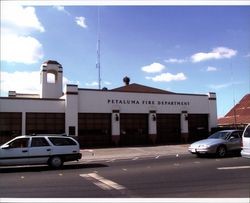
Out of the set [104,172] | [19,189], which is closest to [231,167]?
[104,172]

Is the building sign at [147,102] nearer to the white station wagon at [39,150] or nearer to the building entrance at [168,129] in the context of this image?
the building entrance at [168,129]

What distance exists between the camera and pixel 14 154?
57.2ft

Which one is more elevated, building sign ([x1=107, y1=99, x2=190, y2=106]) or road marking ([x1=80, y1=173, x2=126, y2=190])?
building sign ([x1=107, y1=99, x2=190, y2=106])

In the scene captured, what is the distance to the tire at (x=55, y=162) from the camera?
17938mm

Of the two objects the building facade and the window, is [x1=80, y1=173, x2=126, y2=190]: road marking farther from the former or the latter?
the building facade

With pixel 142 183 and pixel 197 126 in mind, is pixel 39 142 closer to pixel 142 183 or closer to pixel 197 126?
pixel 142 183

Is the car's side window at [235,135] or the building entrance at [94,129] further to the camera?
the building entrance at [94,129]

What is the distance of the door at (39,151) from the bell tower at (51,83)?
1941 cm

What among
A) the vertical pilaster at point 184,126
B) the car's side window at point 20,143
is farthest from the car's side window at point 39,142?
the vertical pilaster at point 184,126

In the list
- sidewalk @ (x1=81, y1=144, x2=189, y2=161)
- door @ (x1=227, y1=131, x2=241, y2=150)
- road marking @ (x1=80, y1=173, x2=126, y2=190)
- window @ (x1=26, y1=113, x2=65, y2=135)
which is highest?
window @ (x1=26, y1=113, x2=65, y2=135)

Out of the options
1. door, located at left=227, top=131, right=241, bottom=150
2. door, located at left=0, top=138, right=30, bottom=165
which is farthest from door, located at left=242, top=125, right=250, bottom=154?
door, located at left=0, top=138, right=30, bottom=165

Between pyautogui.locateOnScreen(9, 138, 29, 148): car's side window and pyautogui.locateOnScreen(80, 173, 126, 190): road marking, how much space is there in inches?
160

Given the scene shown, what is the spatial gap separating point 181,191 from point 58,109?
73.7 ft

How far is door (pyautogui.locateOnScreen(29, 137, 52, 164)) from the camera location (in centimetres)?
1769
